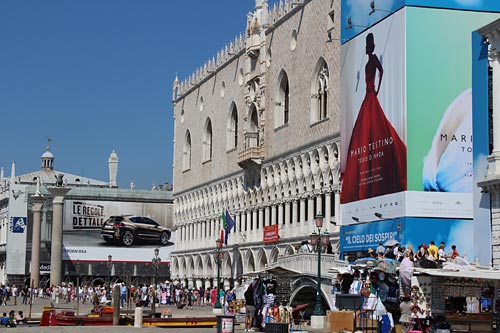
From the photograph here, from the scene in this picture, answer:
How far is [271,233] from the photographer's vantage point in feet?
172

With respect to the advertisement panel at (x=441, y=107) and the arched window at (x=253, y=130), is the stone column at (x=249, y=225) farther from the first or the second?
the advertisement panel at (x=441, y=107)

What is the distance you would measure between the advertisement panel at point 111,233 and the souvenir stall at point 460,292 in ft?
195

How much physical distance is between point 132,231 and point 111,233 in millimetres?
1911

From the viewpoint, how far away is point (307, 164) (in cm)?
4794

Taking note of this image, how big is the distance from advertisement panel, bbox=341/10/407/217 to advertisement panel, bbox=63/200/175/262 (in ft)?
139

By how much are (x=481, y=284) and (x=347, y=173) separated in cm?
1780

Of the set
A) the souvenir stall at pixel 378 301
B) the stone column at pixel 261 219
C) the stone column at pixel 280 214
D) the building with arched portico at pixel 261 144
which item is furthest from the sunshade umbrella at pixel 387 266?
the stone column at pixel 261 219

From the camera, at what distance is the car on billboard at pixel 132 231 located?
82125mm

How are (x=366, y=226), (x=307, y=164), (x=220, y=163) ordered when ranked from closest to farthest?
(x=366, y=226) < (x=307, y=164) < (x=220, y=163)

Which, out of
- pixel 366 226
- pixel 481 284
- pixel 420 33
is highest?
pixel 420 33

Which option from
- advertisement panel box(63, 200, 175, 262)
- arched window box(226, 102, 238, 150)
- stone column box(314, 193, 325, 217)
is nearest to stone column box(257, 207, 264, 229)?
arched window box(226, 102, 238, 150)

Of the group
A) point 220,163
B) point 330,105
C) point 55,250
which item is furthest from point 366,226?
point 55,250

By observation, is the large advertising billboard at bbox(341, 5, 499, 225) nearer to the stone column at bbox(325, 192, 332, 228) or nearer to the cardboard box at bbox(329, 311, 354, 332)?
the stone column at bbox(325, 192, 332, 228)

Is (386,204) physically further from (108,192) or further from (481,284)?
(108,192)
